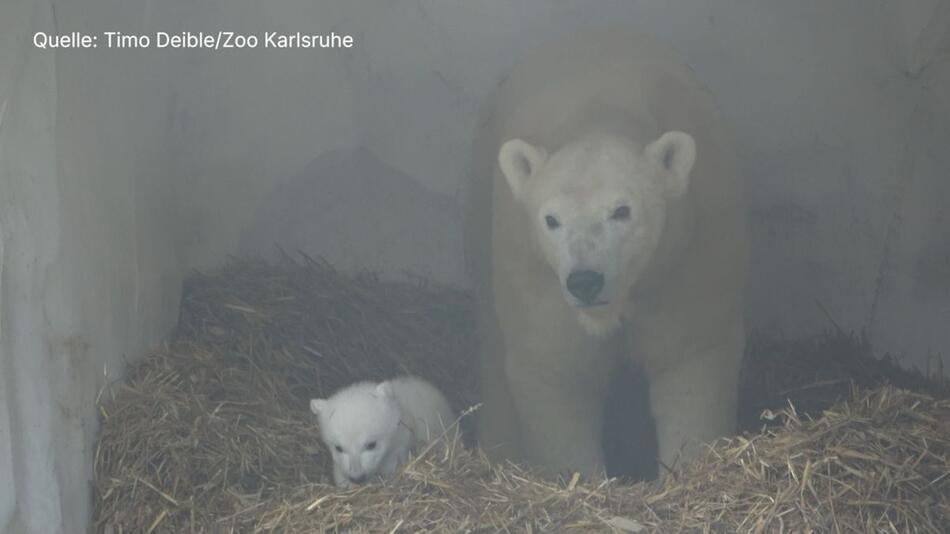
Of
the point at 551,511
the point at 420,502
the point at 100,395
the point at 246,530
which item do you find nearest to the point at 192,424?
the point at 100,395

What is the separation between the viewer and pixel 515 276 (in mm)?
5035

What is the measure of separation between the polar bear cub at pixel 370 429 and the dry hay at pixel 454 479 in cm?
12

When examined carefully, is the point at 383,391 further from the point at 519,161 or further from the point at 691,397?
the point at 691,397

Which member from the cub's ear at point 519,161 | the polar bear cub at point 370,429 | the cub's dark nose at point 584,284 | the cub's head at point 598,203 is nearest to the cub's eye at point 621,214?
the cub's head at point 598,203

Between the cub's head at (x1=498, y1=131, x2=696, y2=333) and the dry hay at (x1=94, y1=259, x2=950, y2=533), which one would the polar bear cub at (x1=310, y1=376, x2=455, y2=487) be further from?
the cub's head at (x1=498, y1=131, x2=696, y2=333)

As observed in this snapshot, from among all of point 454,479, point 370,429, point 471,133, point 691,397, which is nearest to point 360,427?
point 370,429

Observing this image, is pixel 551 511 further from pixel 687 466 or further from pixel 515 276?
pixel 515 276

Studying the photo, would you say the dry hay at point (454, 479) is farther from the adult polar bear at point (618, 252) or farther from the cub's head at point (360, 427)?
the adult polar bear at point (618, 252)

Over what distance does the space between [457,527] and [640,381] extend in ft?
4.76

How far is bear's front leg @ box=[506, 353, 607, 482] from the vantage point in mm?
5035

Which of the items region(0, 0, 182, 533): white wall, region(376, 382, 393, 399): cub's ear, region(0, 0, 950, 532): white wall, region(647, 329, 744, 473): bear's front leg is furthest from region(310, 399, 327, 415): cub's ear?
region(647, 329, 744, 473): bear's front leg

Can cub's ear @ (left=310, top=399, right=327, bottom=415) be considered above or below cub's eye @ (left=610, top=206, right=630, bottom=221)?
below

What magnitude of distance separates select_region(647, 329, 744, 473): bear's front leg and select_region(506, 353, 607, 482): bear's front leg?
22cm

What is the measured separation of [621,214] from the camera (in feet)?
15.0
